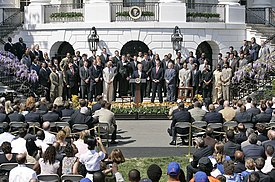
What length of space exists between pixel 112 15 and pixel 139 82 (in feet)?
33.1

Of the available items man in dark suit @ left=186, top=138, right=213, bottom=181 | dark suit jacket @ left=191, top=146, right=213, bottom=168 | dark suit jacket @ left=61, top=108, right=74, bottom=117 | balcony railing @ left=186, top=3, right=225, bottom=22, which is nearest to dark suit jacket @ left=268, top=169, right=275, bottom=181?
Result: man in dark suit @ left=186, top=138, right=213, bottom=181

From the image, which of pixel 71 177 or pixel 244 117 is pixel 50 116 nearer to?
pixel 244 117

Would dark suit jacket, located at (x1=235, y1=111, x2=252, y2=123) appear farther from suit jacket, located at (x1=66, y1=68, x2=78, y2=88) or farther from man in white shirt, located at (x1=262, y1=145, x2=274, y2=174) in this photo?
suit jacket, located at (x1=66, y1=68, x2=78, y2=88)

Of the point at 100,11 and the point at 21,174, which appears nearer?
the point at 21,174

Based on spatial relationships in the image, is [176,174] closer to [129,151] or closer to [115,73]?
[129,151]

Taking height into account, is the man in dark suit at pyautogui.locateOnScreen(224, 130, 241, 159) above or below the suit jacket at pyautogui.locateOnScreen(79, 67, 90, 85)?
below

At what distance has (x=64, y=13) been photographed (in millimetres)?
40469

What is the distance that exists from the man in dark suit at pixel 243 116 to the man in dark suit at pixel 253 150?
5365 mm

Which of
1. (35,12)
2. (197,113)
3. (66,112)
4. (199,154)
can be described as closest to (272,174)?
(199,154)

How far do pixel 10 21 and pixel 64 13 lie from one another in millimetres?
4256

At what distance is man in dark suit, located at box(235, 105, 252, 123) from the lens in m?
21.0

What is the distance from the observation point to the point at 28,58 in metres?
32.8

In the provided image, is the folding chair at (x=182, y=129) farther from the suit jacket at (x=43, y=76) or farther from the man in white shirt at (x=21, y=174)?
the suit jacket at (x=43, y=76)

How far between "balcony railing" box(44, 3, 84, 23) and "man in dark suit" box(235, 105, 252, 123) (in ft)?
66.8
